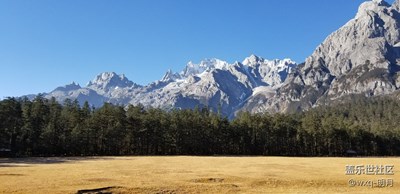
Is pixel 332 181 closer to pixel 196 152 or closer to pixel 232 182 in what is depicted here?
pixel 232 182

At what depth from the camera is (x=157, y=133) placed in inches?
5832

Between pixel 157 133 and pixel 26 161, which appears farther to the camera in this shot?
pixel 157 133

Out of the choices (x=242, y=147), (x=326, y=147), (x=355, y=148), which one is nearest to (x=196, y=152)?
(x=242, y=147)

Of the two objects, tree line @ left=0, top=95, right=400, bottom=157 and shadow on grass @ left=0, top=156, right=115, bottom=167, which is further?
tree line @ left=0, top=95, right=400, bottom=157

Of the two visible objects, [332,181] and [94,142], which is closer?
[332,181]

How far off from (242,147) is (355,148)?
6640 centimetres

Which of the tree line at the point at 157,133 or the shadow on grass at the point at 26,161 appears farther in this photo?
the tree line at the point at 157,133

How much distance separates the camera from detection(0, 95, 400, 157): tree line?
400 ft

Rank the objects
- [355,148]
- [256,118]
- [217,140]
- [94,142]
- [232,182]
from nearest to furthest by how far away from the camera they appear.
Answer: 1. [232,182]
2. [94,142]
3. [217,140]
4. [256,118]
5. [355,148]

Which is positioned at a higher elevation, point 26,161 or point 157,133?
point 157,133

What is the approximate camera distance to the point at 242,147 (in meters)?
168

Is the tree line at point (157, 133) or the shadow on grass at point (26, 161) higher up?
the tree line at point (157, 133)

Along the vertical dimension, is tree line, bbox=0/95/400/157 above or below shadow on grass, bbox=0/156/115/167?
above

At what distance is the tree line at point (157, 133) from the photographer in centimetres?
12181
